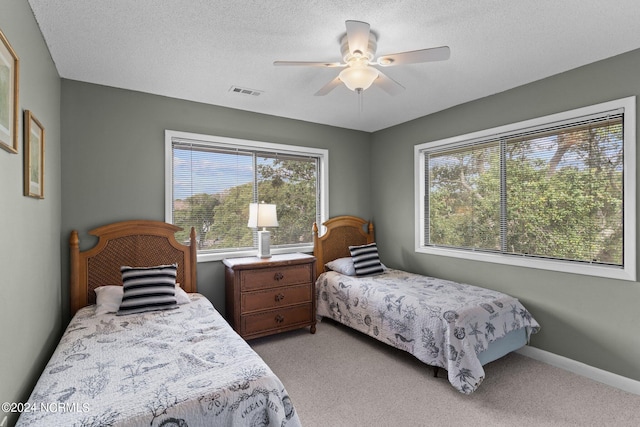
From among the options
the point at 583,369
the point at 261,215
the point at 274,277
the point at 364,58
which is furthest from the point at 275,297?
the point at 583,369

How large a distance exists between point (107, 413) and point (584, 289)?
129 inches

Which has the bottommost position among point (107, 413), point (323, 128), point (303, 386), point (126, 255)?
point (303, 386)

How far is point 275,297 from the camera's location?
336 centimetres

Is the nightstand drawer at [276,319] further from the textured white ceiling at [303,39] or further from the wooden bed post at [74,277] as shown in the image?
the textured white ceiling at [303,39]

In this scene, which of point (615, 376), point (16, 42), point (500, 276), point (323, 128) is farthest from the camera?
point (323, 128)

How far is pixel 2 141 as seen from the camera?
1325 mm

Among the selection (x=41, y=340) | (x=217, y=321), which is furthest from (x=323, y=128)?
(x=41, y=340)

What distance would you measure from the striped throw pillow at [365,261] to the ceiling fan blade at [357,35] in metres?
2.40

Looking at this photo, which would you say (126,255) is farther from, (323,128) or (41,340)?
(323,128)

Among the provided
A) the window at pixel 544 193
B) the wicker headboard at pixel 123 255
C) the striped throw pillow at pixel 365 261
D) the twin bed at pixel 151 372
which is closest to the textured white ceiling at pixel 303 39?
the window at pixel 544 193

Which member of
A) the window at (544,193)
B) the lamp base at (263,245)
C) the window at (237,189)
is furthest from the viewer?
the lamp base at (263,245)

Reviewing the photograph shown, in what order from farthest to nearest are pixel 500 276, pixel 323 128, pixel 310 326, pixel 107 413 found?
pixel 323 128, pixel 310 326, pixel 500 276, pixel 107 413

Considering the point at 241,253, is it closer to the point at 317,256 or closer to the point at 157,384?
the point at 317,256

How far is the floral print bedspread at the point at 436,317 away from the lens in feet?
7.92
